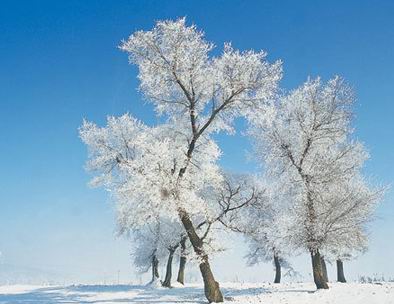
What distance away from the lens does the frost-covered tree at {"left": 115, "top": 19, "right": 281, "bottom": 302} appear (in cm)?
2513

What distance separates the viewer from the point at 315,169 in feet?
99.4

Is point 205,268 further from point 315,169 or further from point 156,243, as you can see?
point 156,243

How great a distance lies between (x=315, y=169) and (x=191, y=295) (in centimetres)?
1169

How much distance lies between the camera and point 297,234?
29.5 m

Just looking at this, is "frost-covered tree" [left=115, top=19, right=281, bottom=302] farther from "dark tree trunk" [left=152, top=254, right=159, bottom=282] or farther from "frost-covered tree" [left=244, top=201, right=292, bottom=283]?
"dark tree trunk" [left=152, top=254, right=159, bottom=282]

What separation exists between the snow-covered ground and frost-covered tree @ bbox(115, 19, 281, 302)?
4.38m

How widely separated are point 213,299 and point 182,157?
24.5 ft

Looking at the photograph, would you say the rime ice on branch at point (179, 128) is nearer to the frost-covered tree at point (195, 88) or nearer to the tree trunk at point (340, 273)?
the frost-covered tree at point (195, 88)

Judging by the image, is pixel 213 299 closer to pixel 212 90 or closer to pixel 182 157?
pixel 182 157

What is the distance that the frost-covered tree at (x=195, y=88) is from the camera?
25127 mm

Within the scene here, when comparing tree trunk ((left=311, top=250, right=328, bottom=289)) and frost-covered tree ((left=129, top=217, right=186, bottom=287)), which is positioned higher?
frost-covered tree ((left=129, top=217, right=186, bottom=287))

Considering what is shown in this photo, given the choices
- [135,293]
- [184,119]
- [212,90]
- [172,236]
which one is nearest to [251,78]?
[212,90]

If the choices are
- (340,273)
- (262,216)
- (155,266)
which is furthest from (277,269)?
(155,266)

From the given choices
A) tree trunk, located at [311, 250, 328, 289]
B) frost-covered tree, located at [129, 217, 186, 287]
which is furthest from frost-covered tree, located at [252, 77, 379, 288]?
frost-covered tree, located at [129, 217, 186, 287]
